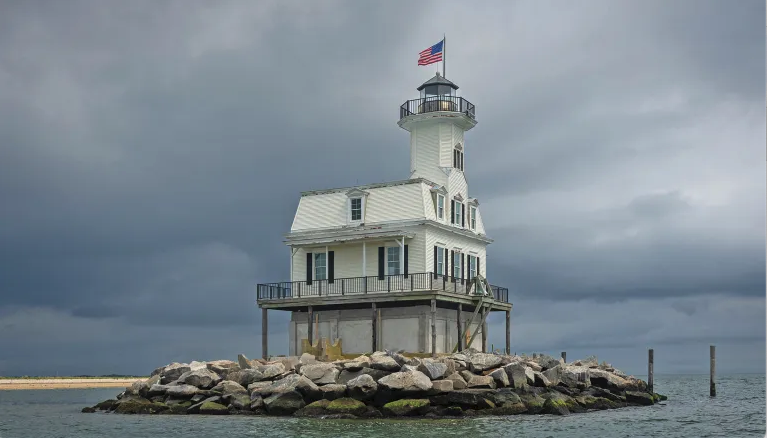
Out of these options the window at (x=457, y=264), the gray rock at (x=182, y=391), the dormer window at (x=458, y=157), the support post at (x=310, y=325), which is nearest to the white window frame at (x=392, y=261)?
the window at (x=457, y=264)

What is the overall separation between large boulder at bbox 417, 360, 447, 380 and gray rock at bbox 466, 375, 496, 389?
3.84 ft

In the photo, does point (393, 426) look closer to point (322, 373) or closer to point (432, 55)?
point (322, 373)

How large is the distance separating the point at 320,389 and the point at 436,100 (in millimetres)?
18393

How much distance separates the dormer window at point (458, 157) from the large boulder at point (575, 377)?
12.2 meters

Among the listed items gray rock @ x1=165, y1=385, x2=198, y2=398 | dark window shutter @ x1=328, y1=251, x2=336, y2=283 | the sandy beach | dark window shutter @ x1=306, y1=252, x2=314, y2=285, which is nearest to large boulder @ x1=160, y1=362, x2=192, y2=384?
gray rock @ x1=165, y1=385, x2=198, y2=398

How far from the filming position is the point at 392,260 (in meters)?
43.3

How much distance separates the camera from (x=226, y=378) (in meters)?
37.7

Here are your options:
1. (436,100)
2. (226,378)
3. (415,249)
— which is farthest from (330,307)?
(436,100)

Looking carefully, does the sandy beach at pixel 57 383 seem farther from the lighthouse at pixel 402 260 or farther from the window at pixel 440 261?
the window at pixel 440 261

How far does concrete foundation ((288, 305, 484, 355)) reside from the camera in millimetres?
42312

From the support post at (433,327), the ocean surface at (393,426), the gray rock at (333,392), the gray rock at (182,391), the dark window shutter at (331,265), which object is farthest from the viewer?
the dark window shutter at (331,265)

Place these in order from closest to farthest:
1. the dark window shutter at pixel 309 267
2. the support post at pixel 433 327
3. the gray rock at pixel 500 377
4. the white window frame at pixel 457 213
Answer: the gray rock at pixel 500 377 → the support post at pixel 433 327 → the dark window shutter at pixel 309 267 → the white window frame at pixel 457 213

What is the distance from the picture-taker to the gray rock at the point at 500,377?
35.1 m

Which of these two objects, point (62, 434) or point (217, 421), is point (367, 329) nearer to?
point (217, 421)
